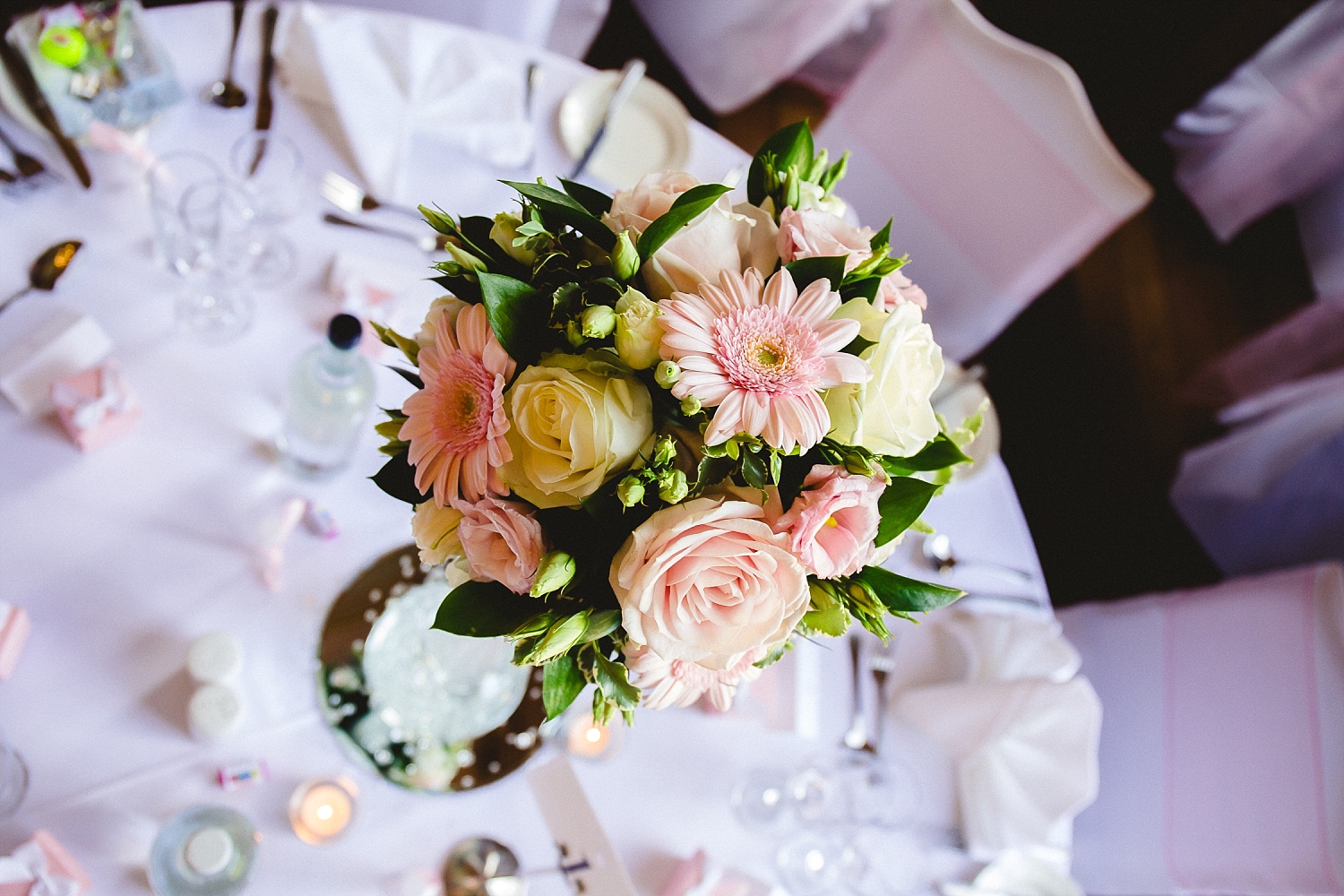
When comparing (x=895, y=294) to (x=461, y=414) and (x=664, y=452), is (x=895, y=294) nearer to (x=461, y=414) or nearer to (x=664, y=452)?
(x=664, y=452)

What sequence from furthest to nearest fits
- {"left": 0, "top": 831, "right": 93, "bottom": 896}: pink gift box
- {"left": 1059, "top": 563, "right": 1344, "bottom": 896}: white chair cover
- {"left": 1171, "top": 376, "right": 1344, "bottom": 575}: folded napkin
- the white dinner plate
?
1. {"left": 1171, "top": 376, "right": 1344, "bottom": 575}: folded napkin
2. the white dinner plate
3. {"left": 1059, "top": 563, "right": 1344, "bottom": 896}: white chair cover
4. {"left": 0, "top": 831, "right": 93, "bottom": 896}: pink gift box

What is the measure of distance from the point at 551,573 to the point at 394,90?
1074 millimetres

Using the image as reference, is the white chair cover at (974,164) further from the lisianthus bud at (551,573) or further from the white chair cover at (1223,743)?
the lisianthus bud at (551,573)

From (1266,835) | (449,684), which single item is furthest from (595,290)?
(1266,835)

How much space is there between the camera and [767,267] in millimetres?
752

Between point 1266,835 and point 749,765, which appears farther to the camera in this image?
point 1266,835

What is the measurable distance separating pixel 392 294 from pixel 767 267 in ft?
2.68

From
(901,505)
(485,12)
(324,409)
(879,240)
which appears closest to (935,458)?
(901,505)

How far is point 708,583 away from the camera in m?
0.65

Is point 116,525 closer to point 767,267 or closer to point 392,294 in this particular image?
point 392,294

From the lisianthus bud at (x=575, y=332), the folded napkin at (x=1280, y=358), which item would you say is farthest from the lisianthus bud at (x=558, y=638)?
the folded napkin at (x=1280, y=358)

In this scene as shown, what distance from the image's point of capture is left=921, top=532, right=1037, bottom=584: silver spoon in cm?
147

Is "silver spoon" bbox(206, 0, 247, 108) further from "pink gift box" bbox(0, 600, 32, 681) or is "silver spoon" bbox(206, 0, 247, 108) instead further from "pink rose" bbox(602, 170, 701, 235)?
"pink rose" bbox(602, 170, 701, 235)

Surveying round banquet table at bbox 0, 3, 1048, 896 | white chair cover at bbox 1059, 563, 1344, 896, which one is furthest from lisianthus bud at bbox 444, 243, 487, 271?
white chair cover at bbox 1059, 563, 1344, 896
